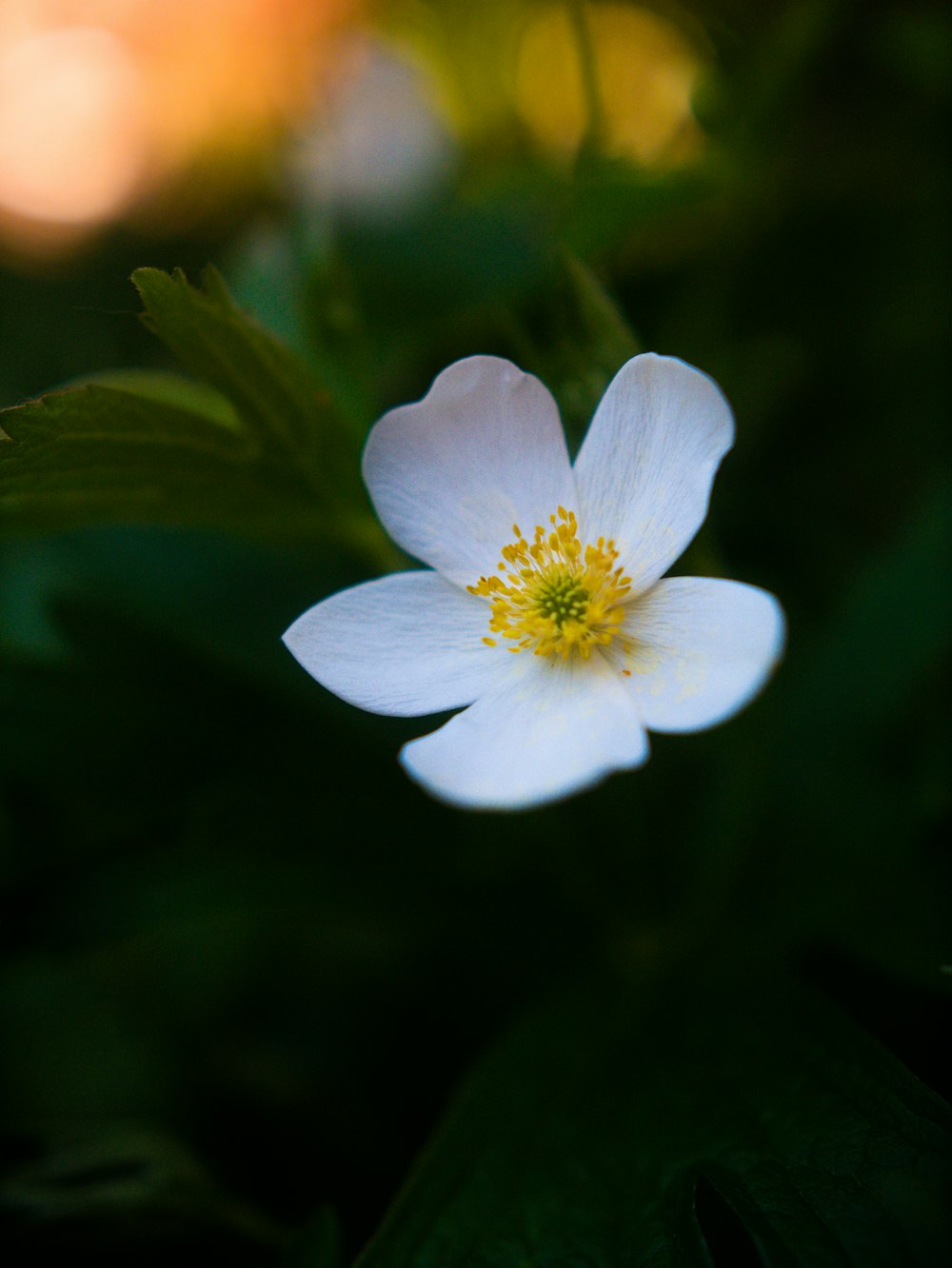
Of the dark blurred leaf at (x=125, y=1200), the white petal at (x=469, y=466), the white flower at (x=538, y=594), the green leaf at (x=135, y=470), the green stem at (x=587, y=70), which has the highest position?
the green stem at (x=587, y=70)

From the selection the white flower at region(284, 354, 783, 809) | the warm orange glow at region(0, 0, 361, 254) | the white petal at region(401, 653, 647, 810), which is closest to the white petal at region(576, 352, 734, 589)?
the white flower at region(284, 354, 783, 809)

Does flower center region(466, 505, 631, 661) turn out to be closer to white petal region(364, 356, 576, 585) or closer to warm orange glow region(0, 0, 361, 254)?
white petal region(364, 356, 576, 585)

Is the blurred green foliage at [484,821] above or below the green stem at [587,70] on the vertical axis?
below

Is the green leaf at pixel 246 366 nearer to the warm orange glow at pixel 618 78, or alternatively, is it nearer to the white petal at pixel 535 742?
the white petal at pixel 535 742

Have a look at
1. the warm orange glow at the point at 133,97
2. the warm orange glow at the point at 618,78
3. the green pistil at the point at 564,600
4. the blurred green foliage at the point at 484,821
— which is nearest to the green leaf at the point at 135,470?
the blurred green foliage at the point at 484,821

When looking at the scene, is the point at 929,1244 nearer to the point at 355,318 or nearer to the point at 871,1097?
the point at 871,1097

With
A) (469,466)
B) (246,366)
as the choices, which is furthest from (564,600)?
(246,366)
